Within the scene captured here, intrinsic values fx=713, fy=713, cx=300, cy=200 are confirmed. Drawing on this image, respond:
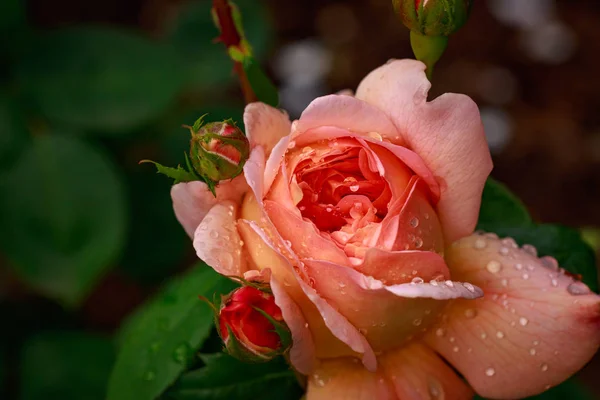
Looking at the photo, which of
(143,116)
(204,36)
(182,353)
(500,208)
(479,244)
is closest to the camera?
(479,244)

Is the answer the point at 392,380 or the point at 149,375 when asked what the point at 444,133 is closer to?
the point at 392,380

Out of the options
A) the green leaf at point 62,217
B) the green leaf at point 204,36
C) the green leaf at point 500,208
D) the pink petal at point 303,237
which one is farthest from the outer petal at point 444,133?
the green leaf at point 204,36

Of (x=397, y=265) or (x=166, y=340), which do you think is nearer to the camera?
(x=397, y=265)

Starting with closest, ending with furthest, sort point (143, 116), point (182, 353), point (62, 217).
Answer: point (182, 353), point (62, 217), point (143, 116)

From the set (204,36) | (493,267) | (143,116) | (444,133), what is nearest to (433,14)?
(444,133)

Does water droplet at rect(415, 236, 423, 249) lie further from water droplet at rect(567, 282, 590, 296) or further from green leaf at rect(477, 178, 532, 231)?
green leaf at rect(477, 178, 532, 231)

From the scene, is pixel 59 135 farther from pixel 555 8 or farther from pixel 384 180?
pixel 555 8
